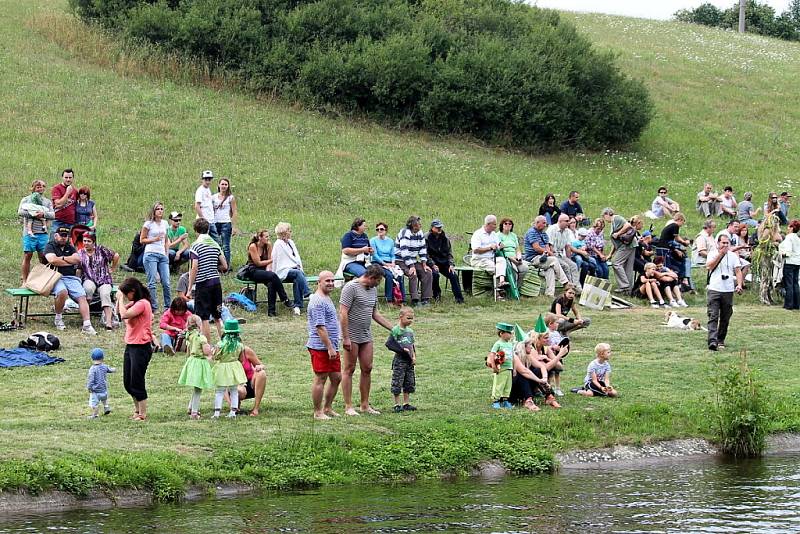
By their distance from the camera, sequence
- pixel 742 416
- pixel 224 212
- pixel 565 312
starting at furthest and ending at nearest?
pixel 224 212 → pixel 565 312 → pixel 742 416

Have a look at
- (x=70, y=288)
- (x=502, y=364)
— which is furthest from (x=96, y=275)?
(x=502, y=364)

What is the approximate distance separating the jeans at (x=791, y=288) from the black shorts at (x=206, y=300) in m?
11.3

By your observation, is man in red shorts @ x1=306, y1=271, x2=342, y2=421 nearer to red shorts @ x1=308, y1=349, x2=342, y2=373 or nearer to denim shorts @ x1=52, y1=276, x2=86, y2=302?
red shorts @ x1=308, y1=349, x2=342, y2=373

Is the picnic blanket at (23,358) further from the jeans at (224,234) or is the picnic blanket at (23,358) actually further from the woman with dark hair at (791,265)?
the woman with dark hair at (791,265)

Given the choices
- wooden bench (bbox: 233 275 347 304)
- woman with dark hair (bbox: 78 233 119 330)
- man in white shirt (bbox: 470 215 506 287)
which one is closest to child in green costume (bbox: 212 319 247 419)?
woman with dark hair (bbox: 78 233 119 330)

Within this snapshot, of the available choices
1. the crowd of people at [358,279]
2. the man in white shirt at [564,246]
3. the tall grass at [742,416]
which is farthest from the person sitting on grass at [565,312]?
the man in white shirt at [564,246]

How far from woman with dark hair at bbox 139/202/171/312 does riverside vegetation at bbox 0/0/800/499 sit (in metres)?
1.54

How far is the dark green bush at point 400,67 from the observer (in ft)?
128

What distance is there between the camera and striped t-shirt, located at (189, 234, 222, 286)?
55.1 ft

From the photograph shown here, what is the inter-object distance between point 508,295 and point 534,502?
11.5 m

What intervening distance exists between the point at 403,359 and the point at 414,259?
7.88 metres

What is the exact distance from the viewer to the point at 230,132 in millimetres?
35344

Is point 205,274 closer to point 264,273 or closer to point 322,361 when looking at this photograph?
point 264,273

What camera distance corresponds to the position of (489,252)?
2280 cm
